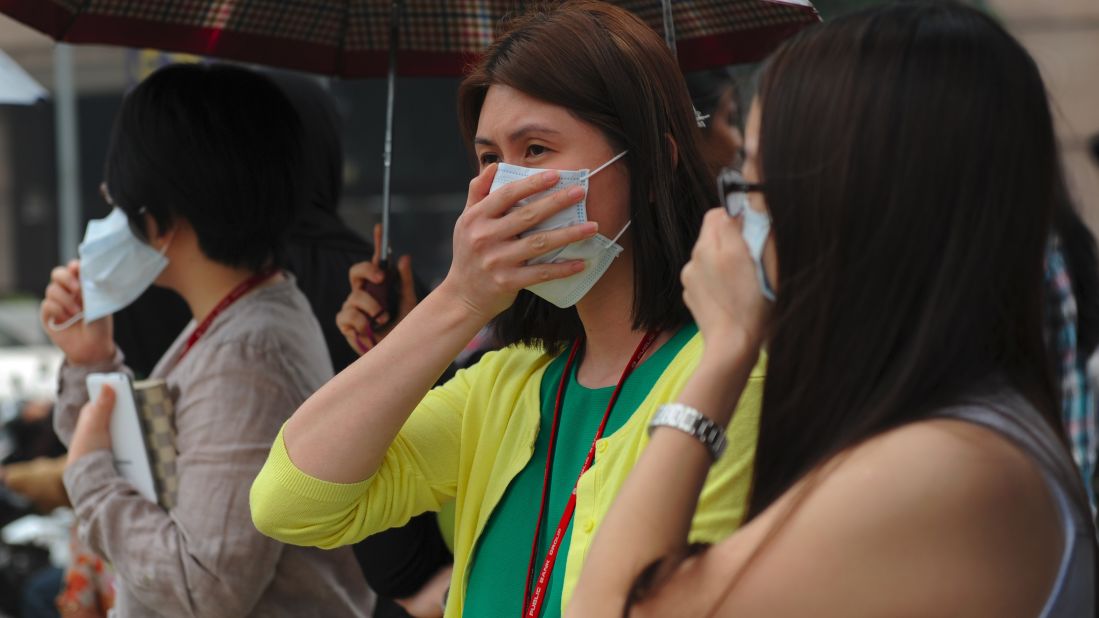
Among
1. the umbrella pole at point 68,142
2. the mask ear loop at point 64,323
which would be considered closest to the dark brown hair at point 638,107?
the mask ear loop at point 64,323

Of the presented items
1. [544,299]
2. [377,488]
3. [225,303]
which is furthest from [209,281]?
[544,299]

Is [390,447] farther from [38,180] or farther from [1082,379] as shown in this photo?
[38,180]

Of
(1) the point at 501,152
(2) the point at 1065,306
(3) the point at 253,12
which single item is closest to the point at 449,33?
(3) the point at 253,12

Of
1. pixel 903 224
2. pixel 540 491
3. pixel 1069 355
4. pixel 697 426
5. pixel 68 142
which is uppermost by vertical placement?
pixel 903 224

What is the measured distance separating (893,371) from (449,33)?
1975 millimetres

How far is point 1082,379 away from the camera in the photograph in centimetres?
207

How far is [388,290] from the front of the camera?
9.50 feet

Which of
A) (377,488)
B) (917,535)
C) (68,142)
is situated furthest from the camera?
(68,142)

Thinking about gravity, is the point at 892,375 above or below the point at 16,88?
above

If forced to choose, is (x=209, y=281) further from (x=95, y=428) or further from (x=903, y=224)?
(x=903, y=224)

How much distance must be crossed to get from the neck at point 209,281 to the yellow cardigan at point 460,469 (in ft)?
2.82

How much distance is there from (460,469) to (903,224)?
99cm

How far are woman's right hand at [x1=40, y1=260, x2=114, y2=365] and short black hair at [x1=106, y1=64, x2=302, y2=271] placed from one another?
12.8 inches

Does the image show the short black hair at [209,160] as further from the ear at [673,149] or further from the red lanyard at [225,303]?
the ear at [673,149]
